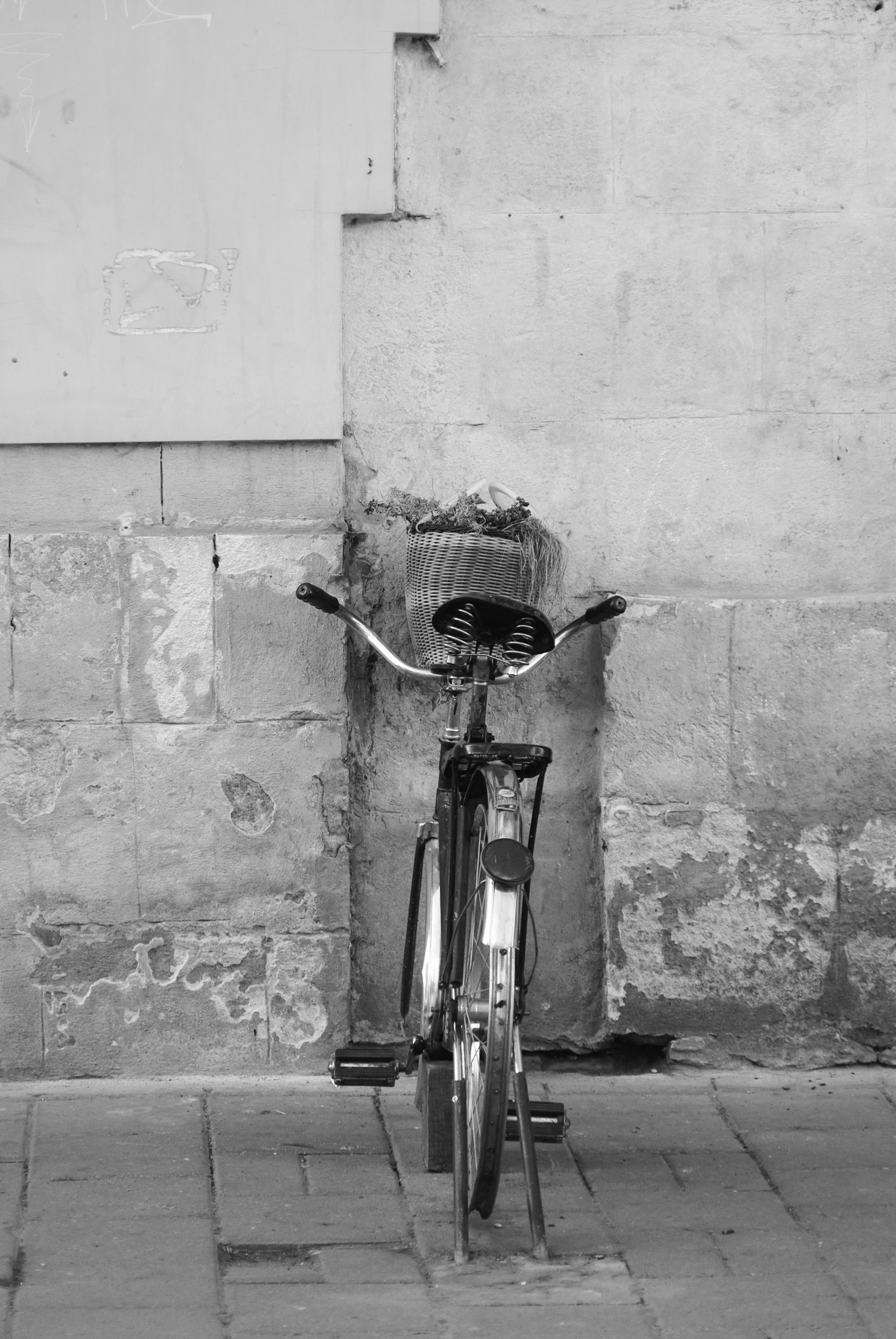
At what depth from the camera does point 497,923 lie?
2.98 meters

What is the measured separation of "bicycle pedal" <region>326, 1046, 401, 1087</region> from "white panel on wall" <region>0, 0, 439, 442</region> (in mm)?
Answer: 1597

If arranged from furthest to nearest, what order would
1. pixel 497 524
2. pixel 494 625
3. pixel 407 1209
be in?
pixel 497 524 → pixel 407 1209 → pixel 494 625

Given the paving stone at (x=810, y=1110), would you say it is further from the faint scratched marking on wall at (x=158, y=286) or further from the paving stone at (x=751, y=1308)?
the faint scratched marking on wall at (x=158, y=286)

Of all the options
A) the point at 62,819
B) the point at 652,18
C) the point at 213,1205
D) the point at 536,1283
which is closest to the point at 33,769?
the point at 62,819

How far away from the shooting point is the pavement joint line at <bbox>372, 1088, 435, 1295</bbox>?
9.95 feet

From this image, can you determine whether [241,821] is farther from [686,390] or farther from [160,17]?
[160,17]

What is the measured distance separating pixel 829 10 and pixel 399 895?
105 inches

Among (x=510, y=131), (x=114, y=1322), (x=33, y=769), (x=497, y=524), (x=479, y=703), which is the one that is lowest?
(x=114, y=1322)

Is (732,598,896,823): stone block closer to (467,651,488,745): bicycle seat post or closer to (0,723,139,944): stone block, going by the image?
(467,651,488,745): bicycle seat post

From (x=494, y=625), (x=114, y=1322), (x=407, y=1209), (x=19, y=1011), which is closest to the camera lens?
(x=114, y=1322)

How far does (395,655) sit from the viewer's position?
145 inches

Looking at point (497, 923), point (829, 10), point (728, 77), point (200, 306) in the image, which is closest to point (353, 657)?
point (200, 306)

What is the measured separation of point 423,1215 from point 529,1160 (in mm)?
417

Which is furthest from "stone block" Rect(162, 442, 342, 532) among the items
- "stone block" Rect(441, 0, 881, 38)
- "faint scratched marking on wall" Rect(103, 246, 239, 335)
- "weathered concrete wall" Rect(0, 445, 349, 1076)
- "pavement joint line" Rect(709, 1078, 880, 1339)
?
"pavement joint line" Rect(709, 1078, 880, 1339)
